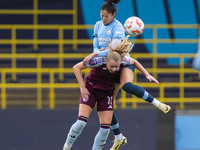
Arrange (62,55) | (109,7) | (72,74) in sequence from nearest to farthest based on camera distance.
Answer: (109,7), (62,55), (72,74)

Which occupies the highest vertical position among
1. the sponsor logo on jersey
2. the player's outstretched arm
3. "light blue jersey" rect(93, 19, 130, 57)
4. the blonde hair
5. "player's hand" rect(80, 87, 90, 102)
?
"light blue jersey" rect(93, 19, 130, 57)

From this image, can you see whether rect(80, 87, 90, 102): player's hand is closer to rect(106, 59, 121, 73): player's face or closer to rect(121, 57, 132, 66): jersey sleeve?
rect(106, 59, 121, 73): player's face

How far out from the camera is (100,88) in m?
9.23

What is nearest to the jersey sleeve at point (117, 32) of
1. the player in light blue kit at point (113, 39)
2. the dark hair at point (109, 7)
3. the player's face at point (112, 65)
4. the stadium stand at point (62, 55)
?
the player in light blue kit at point (113, 39)

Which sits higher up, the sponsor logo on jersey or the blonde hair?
Result: the blonde hair

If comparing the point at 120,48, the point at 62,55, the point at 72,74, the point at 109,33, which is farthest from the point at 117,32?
the point at 72,74

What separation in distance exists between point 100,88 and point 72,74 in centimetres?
500

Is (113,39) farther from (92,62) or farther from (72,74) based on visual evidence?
(72,74)

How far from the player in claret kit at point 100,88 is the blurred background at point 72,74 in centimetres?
278

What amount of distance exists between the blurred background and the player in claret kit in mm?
2781

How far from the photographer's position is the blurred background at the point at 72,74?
39.6ft

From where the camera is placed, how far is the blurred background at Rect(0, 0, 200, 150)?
1206cm

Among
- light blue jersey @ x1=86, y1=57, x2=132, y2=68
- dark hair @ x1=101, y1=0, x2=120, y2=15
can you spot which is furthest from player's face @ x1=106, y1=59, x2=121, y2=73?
dark hair @ x1=101, y1=0, x2=120, y2=15

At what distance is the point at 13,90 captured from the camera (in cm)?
1369
